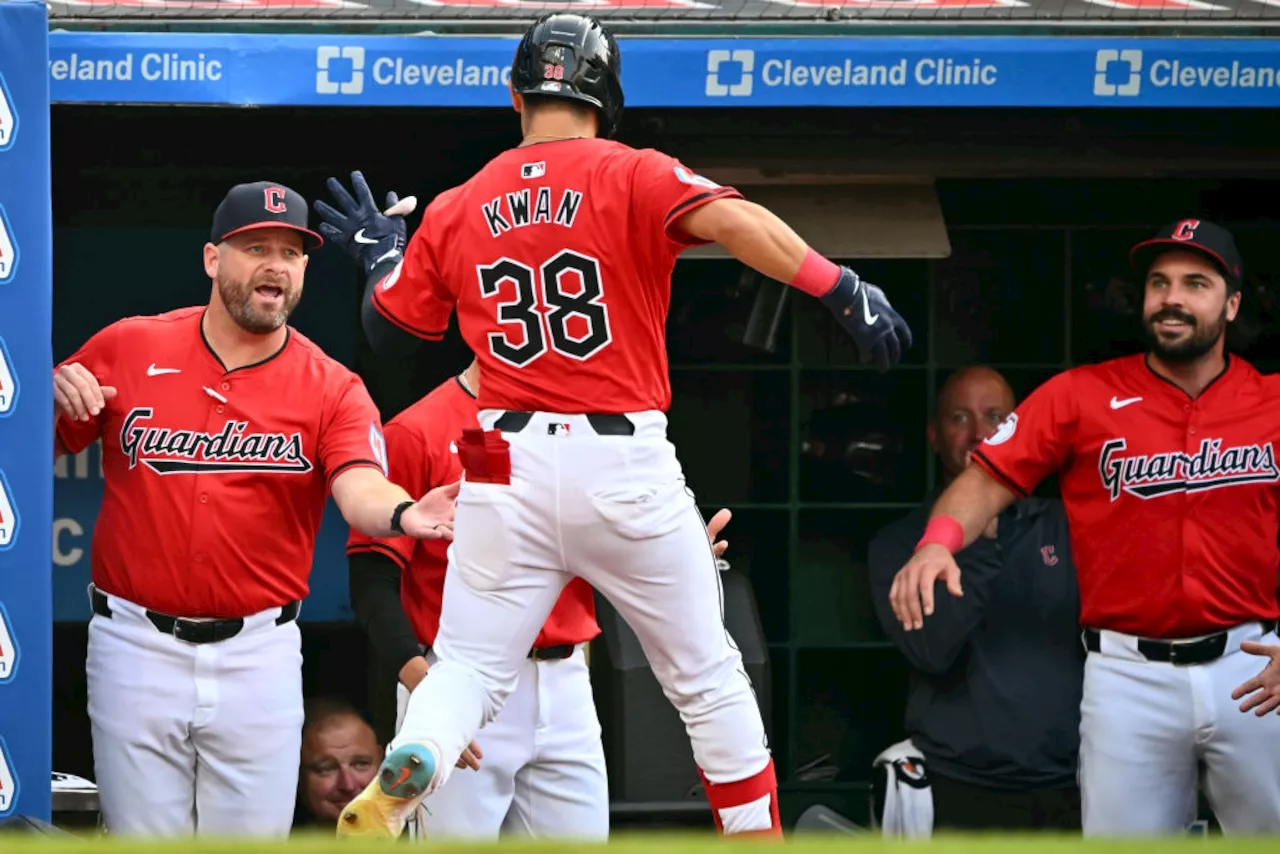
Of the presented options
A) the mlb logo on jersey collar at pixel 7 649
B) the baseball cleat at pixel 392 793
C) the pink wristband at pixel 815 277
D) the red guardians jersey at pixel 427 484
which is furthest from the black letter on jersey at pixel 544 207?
the mlb logo on jersey collar at pixel 7 649

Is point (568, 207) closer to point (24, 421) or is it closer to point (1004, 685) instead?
point (24, 421)

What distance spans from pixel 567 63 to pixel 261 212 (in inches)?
43.9

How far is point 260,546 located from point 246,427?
28 cm

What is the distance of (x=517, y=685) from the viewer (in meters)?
4.50

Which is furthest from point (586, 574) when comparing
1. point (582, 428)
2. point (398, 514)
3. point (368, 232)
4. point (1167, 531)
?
point (1167, 531)

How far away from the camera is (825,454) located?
668cm

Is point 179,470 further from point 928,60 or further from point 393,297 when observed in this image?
point 928,60

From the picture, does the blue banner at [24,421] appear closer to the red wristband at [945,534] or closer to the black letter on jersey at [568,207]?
the black letter on jersey at [568,207]

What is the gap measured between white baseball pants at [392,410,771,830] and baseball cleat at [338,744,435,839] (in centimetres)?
8

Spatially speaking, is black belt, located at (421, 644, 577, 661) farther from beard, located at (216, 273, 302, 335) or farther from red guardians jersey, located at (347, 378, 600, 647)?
beard, located at (216, 273, 302, 335)

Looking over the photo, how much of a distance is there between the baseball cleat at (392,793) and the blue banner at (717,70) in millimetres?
2314

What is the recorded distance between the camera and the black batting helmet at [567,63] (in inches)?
156

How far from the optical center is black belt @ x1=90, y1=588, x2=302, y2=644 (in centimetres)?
471

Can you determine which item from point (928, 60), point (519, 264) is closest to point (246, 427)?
point (519, 264)
